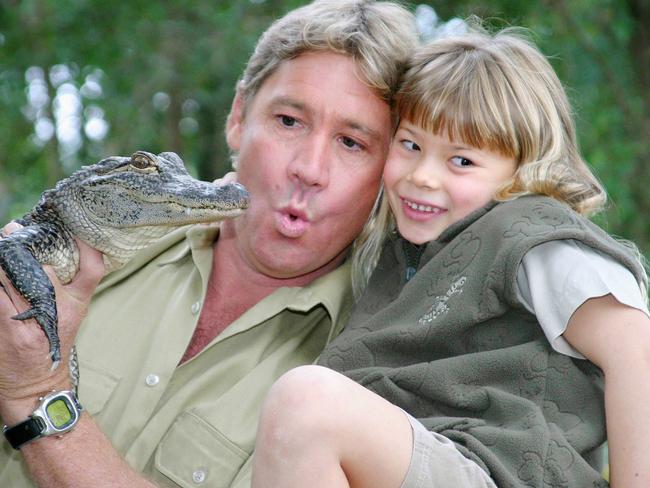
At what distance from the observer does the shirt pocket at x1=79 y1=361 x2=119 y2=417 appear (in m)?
3.03

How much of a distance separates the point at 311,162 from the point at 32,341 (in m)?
1.06

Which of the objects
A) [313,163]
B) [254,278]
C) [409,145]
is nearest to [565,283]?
[409,145]

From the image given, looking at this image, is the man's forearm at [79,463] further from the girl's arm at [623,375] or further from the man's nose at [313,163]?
the girl's arm at [623,375]

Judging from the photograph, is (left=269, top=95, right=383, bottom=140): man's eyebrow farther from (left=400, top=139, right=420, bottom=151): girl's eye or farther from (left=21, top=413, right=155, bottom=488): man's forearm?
(left=21, top=413, right=155, bottom=488): man's forearm

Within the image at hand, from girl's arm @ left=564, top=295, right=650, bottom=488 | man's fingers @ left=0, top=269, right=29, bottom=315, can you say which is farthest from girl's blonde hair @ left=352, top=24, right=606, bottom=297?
man's fingers @ left=0, top=269, right=29, bottom=315

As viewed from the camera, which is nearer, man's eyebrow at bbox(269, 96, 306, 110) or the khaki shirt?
the khaki shirt

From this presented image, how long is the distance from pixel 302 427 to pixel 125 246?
986 mm

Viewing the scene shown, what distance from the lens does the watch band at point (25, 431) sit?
2.66m

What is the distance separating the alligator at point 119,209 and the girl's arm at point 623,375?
3.29 ft

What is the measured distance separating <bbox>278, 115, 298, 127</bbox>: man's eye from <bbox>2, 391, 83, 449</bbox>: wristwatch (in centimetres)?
117

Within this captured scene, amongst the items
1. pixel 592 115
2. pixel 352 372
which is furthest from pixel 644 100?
pixel 352 372

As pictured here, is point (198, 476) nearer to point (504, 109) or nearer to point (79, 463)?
point (79, 463)

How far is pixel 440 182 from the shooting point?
2.93m

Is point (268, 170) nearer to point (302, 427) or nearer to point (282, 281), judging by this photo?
point (282, 281)
